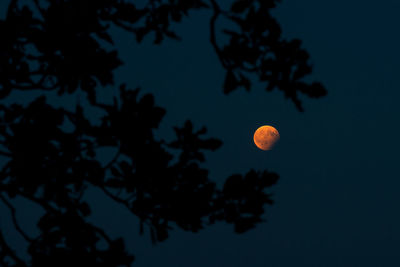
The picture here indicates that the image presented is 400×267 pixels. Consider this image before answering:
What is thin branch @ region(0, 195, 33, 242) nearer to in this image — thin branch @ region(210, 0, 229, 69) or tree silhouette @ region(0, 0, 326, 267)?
tree silhouette @ region(0, 0, 326, 267)

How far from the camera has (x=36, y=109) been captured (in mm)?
4512

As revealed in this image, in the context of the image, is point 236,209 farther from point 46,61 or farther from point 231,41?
point 46,61

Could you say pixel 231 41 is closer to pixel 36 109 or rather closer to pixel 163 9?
pixel 163 9

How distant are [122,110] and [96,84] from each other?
582 mm

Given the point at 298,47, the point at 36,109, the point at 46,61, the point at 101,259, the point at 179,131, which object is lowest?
→ the point at 101,259

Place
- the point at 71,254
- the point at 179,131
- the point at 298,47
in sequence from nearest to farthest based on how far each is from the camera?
1. the point at 298,47
2. the point at 71,254
3. the point at 179,131

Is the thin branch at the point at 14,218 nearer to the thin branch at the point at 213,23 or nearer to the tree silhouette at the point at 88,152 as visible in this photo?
the tree silhouette at the point at 88,152

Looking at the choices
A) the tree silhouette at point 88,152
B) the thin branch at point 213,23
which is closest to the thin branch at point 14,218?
the tree silhouette at point 88,152

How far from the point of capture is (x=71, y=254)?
4.30m

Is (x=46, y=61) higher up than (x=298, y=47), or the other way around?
(x=46, y=61)

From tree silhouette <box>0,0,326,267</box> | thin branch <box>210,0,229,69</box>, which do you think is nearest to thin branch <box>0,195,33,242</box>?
tree silhouette <box>0,0,326,267</box>

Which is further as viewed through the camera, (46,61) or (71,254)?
→ (46,61)

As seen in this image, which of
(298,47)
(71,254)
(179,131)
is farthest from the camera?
(179,131)

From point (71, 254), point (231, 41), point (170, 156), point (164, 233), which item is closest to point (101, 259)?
point (71, 254)
